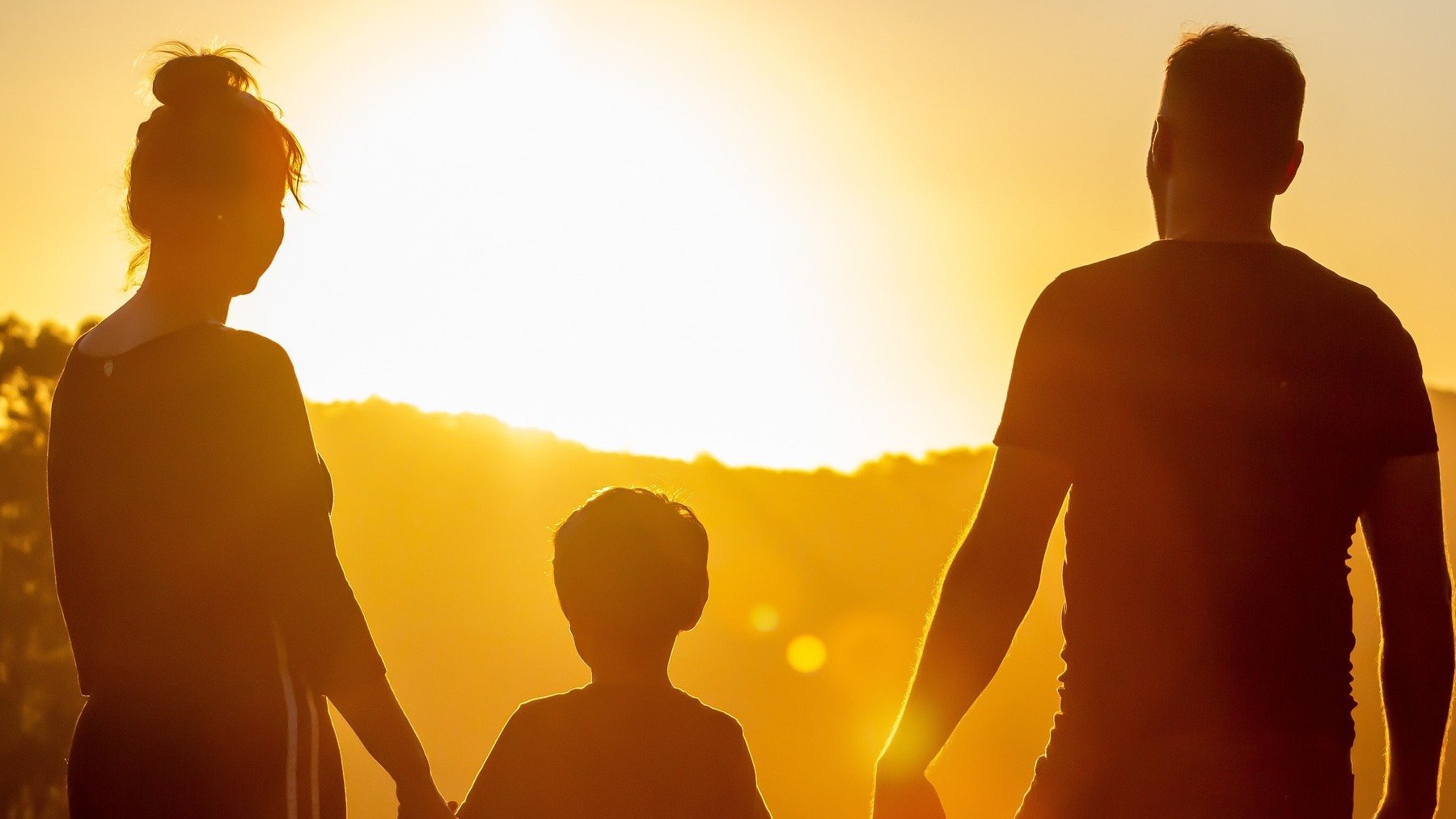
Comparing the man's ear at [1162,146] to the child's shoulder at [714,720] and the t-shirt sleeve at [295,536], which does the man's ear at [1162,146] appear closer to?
the child's shoulder at [714,720]

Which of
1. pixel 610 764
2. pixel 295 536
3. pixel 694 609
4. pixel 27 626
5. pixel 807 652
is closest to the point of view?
pixel 295 536

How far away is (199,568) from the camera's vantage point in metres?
3.03

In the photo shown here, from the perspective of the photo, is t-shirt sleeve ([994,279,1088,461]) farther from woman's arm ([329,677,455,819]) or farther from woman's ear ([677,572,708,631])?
woman's arm ([329,677,455,819])

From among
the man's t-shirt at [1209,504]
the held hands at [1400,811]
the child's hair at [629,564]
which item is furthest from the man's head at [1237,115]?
the child's hair at [629,564]

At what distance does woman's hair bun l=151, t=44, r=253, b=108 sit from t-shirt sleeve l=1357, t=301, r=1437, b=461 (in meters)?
2.52

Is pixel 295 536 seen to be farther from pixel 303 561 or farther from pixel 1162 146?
pixel 1162 146

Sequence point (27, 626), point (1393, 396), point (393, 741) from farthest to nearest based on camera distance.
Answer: point (27, 626) → point (393, 741) → point (1393, 396)

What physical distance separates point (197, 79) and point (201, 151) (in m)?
0.22

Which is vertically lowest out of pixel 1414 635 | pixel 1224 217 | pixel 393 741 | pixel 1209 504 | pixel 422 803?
pixel 422 803

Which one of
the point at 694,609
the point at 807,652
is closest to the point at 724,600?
the point at 807,652

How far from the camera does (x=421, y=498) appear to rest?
103 meters

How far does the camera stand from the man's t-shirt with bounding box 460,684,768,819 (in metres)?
3.55

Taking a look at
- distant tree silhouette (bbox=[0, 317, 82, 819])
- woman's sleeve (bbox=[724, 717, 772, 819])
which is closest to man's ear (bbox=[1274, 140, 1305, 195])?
woman's sleeve (bbox=[724, 717, 772, 819])

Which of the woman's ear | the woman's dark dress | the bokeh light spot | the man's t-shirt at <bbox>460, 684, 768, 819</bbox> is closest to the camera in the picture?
the woman's dark dress
